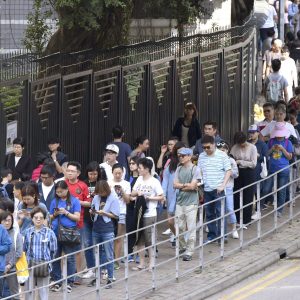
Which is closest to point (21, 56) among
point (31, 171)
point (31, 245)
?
point (31, 171)

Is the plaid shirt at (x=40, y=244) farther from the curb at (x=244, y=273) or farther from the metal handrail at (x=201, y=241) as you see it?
the curb at (x=244, y=273)

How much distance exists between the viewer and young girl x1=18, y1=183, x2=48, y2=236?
17.7m

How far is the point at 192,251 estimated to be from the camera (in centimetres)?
2011

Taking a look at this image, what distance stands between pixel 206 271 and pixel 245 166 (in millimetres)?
3086

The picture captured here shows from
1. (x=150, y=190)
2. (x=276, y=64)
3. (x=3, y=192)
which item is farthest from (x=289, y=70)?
(x=3, y=192)

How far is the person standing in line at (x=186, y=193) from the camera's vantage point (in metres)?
20.1

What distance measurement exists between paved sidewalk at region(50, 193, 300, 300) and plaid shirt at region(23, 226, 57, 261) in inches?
26.1

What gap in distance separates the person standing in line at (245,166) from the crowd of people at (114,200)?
16mm

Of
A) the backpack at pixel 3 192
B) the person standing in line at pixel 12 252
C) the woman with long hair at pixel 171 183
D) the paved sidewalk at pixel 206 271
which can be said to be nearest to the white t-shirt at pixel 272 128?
the paved sidewalk at pixel 206 271

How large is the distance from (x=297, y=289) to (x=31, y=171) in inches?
178

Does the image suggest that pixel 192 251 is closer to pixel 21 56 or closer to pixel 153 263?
pixel 153 263

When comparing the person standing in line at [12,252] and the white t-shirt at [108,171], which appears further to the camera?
the white t-shirt at [108,171]

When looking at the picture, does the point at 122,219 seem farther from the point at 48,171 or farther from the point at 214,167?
the point at 214,167

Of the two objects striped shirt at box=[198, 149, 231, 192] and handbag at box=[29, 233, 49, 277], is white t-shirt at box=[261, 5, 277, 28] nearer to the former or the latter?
striped shirt at box=[198, 149, 231, 192]
